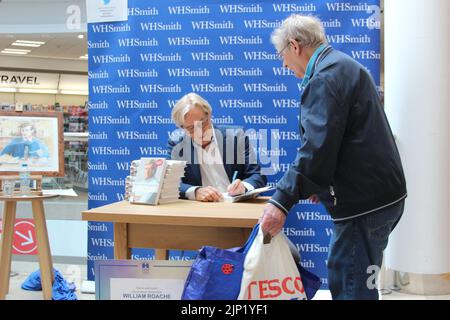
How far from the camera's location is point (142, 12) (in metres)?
3.56

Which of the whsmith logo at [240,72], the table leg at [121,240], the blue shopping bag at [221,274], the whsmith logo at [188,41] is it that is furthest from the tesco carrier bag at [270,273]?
the whsmith logo at [188,41]

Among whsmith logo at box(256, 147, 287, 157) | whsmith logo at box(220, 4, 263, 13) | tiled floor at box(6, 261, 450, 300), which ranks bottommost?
tiled floor at box(6, 261, 450, 300)

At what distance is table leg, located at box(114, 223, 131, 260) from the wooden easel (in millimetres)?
1377

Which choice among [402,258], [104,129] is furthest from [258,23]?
[402,258]

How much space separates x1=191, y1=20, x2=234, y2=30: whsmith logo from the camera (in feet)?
11.4

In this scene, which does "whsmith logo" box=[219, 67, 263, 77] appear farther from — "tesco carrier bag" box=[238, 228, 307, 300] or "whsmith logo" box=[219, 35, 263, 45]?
"tesco carrier bag" box=[238, 228, 307, 300]

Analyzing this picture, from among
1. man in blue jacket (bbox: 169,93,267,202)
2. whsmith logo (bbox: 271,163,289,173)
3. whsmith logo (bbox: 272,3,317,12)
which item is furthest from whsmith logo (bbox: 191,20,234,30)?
whsmith logo (bbox: 271,163,289,173)

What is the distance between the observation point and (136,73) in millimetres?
3598

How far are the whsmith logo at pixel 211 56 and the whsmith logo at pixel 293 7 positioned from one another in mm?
446

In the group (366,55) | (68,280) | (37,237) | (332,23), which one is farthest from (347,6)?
(68,280)

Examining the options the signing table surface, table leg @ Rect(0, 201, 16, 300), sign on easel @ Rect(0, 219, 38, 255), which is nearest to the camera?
the signing table surface

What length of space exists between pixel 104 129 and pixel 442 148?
2344 mm

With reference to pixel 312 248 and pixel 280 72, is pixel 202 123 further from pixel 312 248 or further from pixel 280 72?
pixel 312 248
